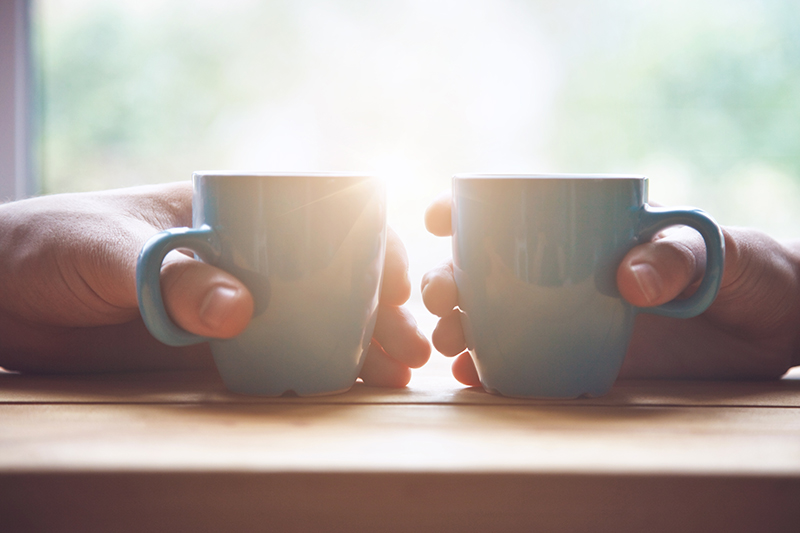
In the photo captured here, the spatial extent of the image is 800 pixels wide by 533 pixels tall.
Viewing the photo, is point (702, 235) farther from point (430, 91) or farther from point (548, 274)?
point (430, 91)

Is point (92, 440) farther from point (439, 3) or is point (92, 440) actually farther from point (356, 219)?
point (439, 3)

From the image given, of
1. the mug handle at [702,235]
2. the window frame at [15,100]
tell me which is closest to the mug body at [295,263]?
the mug handle at [702,235]

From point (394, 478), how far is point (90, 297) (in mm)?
407

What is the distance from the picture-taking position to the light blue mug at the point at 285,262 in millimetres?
509

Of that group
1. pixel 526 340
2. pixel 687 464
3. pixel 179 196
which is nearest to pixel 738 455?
pixel 687 464

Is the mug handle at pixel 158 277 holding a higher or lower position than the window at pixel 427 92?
lower

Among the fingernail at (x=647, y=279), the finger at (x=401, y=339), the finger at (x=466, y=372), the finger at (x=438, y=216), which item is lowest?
the finger at (x=466, y=372)

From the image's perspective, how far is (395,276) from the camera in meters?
0.65

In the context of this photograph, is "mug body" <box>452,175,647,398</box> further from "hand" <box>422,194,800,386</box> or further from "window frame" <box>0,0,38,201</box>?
"window frame" <box>0,0,38,201</box>

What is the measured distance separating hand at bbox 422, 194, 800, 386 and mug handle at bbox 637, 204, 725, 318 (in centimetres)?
8

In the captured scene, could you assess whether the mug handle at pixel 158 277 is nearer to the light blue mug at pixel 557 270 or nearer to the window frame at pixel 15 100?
the light blue mug at pixel 557 270

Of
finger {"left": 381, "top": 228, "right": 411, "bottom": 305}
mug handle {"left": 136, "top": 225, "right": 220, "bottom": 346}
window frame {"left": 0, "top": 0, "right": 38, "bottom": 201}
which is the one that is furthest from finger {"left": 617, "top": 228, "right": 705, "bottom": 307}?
window frame {"left": 0, "top": 0, "right": 38, "bottom": 201}

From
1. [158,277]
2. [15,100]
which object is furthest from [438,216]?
[15,100]

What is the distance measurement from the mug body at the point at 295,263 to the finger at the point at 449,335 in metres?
0.11
